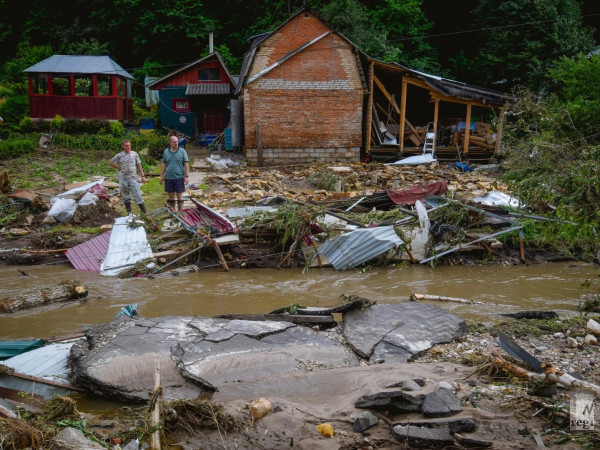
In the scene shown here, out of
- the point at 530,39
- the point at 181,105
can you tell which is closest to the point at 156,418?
the point at 530,39

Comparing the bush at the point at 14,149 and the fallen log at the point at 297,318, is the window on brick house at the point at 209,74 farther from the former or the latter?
the fallen log at the point at 297,318

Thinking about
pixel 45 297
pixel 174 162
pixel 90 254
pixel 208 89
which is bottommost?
pixel 45 297

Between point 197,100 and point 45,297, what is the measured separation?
75.3ft

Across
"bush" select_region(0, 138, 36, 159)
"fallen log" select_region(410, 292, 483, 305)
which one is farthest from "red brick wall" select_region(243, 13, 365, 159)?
"fallen log" select_region(410, 292, 483, 305)

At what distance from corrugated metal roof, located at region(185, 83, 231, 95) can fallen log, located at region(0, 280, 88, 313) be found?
20979mm

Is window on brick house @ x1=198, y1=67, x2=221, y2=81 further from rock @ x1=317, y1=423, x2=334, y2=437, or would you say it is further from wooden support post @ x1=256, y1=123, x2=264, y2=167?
rock @ x1=317, y1=423, x2=334, y2=437

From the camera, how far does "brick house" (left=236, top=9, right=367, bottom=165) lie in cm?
2064

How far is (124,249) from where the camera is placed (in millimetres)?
10328

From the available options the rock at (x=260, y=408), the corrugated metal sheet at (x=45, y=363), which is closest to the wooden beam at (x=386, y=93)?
the corrugated metal sheet at (x=45, y=363)

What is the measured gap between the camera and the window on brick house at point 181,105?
98.2 feet

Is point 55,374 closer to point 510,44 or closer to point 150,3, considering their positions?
point 510,44

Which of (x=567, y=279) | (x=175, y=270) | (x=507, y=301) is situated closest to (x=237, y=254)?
(x=175, y=270)

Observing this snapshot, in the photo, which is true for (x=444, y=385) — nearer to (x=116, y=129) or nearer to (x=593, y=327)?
(x=593, y=327)

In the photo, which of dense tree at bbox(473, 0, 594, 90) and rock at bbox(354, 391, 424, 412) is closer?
rock at bbox(354, 391, 424, 412)
